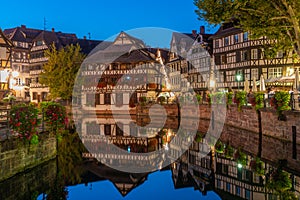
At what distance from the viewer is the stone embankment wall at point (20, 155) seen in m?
12.5

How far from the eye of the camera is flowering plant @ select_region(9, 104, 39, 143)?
1348cm

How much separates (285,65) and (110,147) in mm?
27528

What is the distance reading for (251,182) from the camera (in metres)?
12.7

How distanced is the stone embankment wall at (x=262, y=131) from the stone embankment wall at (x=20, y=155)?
395 inches

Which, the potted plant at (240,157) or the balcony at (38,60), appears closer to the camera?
the potted plant at (240,157)

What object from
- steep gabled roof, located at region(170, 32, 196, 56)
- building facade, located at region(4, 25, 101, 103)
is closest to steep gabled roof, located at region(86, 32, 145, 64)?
building facade, located at region(4, 25, 101, 103)

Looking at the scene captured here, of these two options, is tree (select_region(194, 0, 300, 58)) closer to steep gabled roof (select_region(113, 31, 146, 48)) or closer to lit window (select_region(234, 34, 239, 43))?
lit window (select_region(234, 34, 239, 43))

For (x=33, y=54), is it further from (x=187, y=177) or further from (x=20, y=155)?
(x=187, y=177)

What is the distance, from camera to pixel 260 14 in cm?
2152

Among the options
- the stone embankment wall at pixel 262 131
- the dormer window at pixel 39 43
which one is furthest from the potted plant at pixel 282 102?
the dormer window at pixel 39 43

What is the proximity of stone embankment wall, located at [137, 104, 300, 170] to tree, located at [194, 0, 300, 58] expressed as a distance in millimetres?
4582

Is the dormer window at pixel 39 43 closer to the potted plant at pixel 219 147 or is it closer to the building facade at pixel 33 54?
the building facade at pixel 33 54

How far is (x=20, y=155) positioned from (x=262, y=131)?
16.3 m

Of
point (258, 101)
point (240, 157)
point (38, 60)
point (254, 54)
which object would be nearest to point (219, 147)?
point (240, 157)
